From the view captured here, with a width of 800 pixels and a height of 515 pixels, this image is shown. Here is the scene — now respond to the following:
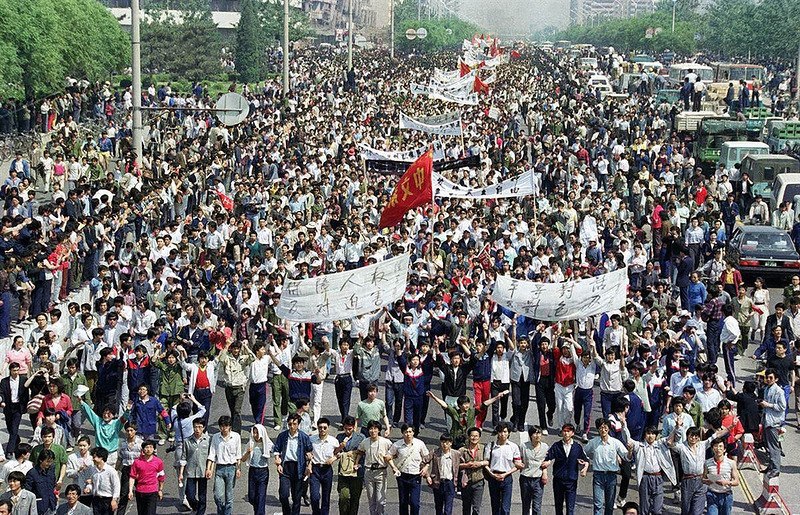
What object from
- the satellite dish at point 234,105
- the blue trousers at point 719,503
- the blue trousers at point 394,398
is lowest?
the blue trousers at point 394,398

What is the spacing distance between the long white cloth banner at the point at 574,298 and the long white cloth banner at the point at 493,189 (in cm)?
950

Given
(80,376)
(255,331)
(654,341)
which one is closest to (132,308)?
(255,331)

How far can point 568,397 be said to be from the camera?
56.2 ft

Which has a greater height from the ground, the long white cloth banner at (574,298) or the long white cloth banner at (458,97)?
the long white cloth banner at (574,298)

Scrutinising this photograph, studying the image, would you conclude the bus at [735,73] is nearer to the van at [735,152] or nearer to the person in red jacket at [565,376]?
the van at [735,152]

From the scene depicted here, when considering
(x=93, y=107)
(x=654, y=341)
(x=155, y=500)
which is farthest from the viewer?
(x=93, y=107)

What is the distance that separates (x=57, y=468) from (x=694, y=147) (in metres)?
31.7

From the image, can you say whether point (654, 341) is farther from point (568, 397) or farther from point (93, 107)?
point (93, 107)

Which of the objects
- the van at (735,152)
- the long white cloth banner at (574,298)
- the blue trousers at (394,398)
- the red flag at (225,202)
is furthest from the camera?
the van at (735,152)

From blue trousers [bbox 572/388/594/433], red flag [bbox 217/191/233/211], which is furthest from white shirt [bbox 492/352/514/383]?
red flag [bbox 217/191/233/211]

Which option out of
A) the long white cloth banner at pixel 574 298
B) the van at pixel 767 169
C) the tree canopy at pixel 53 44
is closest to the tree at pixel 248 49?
the tree canopy at pixel 53 44

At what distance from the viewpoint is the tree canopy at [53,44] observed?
140 ft

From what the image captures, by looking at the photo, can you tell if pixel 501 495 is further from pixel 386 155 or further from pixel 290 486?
pixel 386 155

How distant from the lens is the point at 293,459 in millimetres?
14352
